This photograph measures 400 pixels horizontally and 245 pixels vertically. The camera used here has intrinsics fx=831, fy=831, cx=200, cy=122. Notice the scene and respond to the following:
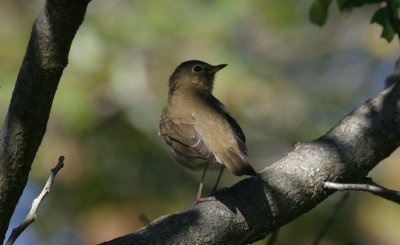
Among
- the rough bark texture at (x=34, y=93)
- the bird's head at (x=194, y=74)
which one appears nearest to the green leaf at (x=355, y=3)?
the bird's head at (x=194, y=74)

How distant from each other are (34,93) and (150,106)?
4.20 m

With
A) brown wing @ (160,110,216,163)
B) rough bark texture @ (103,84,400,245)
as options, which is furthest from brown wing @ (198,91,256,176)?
rough bark texture @ (103,84,400,245)

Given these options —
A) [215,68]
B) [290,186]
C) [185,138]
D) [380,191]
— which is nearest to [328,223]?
[290,186]

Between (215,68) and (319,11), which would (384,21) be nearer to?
(319,11)

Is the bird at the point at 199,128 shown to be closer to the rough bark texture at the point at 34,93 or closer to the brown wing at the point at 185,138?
the brown wing at the point at 185,138

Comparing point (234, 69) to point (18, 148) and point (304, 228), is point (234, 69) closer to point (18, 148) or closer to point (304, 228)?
point (304, 228)

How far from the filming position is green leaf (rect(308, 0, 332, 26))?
15.1 ft

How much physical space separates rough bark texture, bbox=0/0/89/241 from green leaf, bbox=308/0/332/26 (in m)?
2.21

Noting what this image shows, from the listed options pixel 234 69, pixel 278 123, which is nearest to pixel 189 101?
pixel 234 69

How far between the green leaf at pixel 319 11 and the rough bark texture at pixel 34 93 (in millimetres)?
2211

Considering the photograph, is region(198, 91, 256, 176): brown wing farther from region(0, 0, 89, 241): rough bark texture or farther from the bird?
region(0, 0, 89, 241): rough bark texture

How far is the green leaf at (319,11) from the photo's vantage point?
4617mm

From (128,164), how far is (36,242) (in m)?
1.27

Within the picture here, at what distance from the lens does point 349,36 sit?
400 inches
